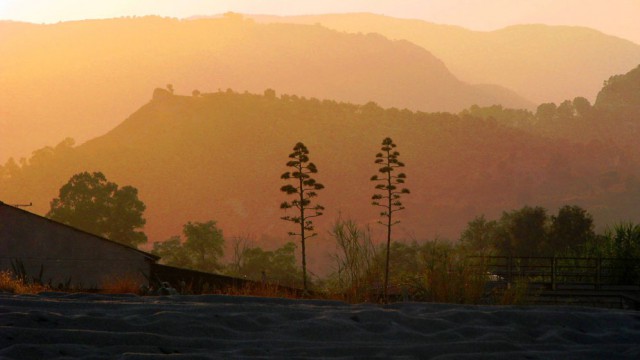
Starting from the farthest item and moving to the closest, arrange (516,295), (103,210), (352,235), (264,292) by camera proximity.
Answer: (103,210) < (352,235) < (264,292) < (516,295)

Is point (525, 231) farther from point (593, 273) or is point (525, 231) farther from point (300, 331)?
point (300, 331)

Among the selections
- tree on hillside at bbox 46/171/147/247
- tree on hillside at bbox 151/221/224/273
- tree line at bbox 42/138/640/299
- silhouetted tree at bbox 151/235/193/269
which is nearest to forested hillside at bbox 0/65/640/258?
silhouetted tree at bbox 151/235/193/269

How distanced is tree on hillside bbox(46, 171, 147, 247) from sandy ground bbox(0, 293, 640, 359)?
5168 centimetres

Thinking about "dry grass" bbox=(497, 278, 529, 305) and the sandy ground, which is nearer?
the sandy ground

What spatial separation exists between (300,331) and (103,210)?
53575 millimetres

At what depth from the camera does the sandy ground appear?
5328 millimetres

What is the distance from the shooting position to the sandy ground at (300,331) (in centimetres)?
533

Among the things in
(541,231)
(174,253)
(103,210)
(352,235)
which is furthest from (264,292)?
(174,253)

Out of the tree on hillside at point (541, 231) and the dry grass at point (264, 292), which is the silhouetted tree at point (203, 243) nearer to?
the tree on hillside at point (541, 231)

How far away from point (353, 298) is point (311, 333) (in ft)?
12.6

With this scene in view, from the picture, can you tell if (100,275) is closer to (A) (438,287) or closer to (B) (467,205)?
(A) (438,287)

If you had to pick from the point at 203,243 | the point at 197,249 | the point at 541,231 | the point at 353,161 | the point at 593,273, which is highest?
the point at 353,161

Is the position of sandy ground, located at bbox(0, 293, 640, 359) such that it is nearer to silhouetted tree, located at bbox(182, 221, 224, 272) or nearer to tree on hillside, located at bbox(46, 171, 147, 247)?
tree on hillside, located at bbox(46, 171, 147, 247)

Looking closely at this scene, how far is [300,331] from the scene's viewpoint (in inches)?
233
